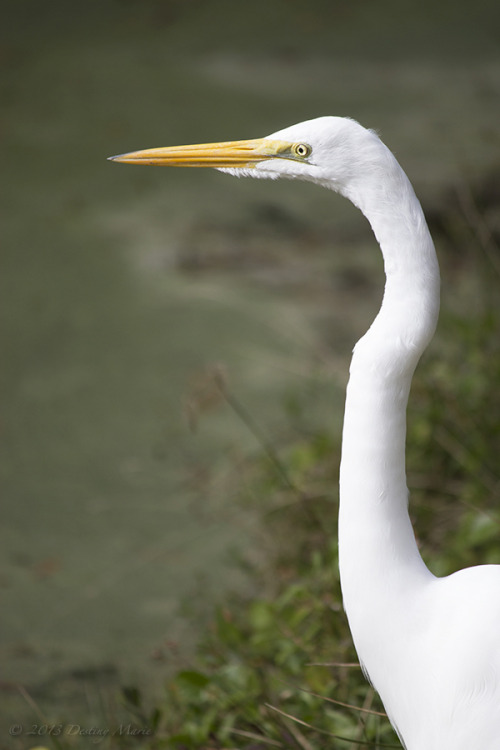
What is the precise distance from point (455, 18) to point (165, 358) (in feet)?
10.8

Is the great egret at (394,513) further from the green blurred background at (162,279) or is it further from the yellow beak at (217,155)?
the green blurred background at (162,279)

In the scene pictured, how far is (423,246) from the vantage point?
1086 mm

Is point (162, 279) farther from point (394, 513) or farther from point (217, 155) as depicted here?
point (394, 513)

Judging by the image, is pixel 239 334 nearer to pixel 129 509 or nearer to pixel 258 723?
pixel 129 509

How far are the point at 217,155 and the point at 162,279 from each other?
7.82 ft

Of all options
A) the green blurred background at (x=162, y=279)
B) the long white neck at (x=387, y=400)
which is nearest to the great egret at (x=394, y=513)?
the long white neck at (x=387, y=400)

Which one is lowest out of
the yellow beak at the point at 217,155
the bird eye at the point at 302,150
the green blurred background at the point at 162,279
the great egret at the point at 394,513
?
the green blurred background at the point at 162,279

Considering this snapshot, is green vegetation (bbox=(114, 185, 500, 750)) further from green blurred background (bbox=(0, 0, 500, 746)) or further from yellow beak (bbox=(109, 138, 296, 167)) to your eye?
yellow beak (bbox=(109, 138, 296, 167))

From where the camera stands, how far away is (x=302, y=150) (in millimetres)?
1158

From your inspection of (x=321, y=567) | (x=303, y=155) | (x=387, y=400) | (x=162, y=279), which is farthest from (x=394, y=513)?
(x=162, y=279)

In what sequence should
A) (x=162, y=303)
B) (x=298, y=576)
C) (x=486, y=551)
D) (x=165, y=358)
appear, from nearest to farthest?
(x=486, y=551) → (x=298, y=576) → (x=165, y=358) → (x=162, y=303)

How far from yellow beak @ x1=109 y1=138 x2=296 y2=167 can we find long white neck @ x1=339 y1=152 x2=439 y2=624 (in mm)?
148

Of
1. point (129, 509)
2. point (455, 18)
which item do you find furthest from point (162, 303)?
point (455, 18)

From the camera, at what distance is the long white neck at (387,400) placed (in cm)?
109
